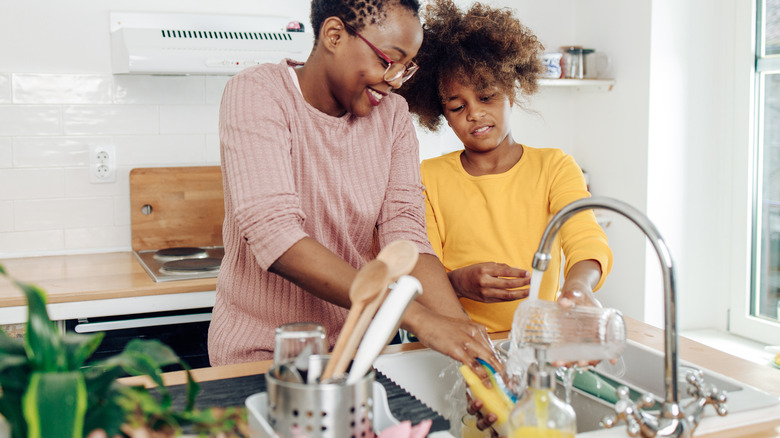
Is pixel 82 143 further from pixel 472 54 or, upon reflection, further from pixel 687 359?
pixel 687 359

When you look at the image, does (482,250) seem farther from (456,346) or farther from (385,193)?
(456,346)

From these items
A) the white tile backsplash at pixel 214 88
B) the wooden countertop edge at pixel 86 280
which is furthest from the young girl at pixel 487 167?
the white tile backsplash at pixel 214 88

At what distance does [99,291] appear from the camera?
6.78ft

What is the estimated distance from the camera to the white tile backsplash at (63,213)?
2562 millimetres

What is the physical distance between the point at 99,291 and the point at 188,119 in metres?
0.88

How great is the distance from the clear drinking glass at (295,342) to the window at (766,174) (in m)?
2.53

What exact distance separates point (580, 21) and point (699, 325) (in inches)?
56.0

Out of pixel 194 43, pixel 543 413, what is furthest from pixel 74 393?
pixel 194 43

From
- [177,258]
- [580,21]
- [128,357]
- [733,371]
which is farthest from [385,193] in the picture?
[580,21]

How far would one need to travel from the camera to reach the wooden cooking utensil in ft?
2.40

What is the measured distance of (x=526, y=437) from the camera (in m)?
0.76

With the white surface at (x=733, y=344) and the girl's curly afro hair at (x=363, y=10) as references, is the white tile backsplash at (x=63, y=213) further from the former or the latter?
the white surface at (x=733, y=344)

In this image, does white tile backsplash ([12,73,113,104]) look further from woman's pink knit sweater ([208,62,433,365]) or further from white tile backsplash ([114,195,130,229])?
woman's pink knit sweater ([208,62,433,365])

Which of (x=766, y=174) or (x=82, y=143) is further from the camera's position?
(x=766, y=174)
